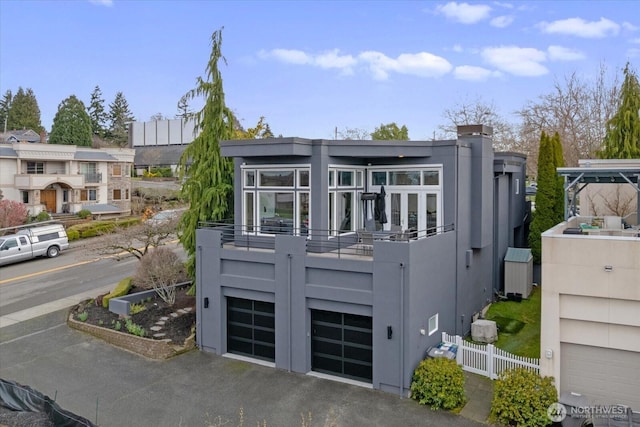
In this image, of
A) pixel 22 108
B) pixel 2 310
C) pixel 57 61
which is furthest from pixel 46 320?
pixel 22 108

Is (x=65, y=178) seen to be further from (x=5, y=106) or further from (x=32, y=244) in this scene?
(x=5, y=106)

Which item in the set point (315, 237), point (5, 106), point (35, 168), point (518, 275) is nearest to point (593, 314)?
point (315, 237)

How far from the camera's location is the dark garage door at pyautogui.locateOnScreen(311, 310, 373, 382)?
13.9 m

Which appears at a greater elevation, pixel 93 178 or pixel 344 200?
pixel 93 178

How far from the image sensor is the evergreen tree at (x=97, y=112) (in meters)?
80.9

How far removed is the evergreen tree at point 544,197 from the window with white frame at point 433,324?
10.7 meters

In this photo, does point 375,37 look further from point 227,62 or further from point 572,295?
point 572,295

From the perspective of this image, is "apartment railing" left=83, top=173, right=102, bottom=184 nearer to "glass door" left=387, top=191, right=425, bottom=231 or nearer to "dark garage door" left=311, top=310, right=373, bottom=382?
"glass door" left=387, top=191, right=425, bottom=231

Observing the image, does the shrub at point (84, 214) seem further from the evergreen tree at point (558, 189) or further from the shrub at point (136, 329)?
the evergreen tree at point (558, 189)

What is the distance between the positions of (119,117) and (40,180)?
46.0 meters

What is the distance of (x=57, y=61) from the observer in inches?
1171

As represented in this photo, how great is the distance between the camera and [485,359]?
13.9 meters

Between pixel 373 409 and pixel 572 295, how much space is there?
556 cm

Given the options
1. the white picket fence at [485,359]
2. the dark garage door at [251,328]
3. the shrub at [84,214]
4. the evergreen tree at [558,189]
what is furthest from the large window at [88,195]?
the white picket fence at [485,359]
